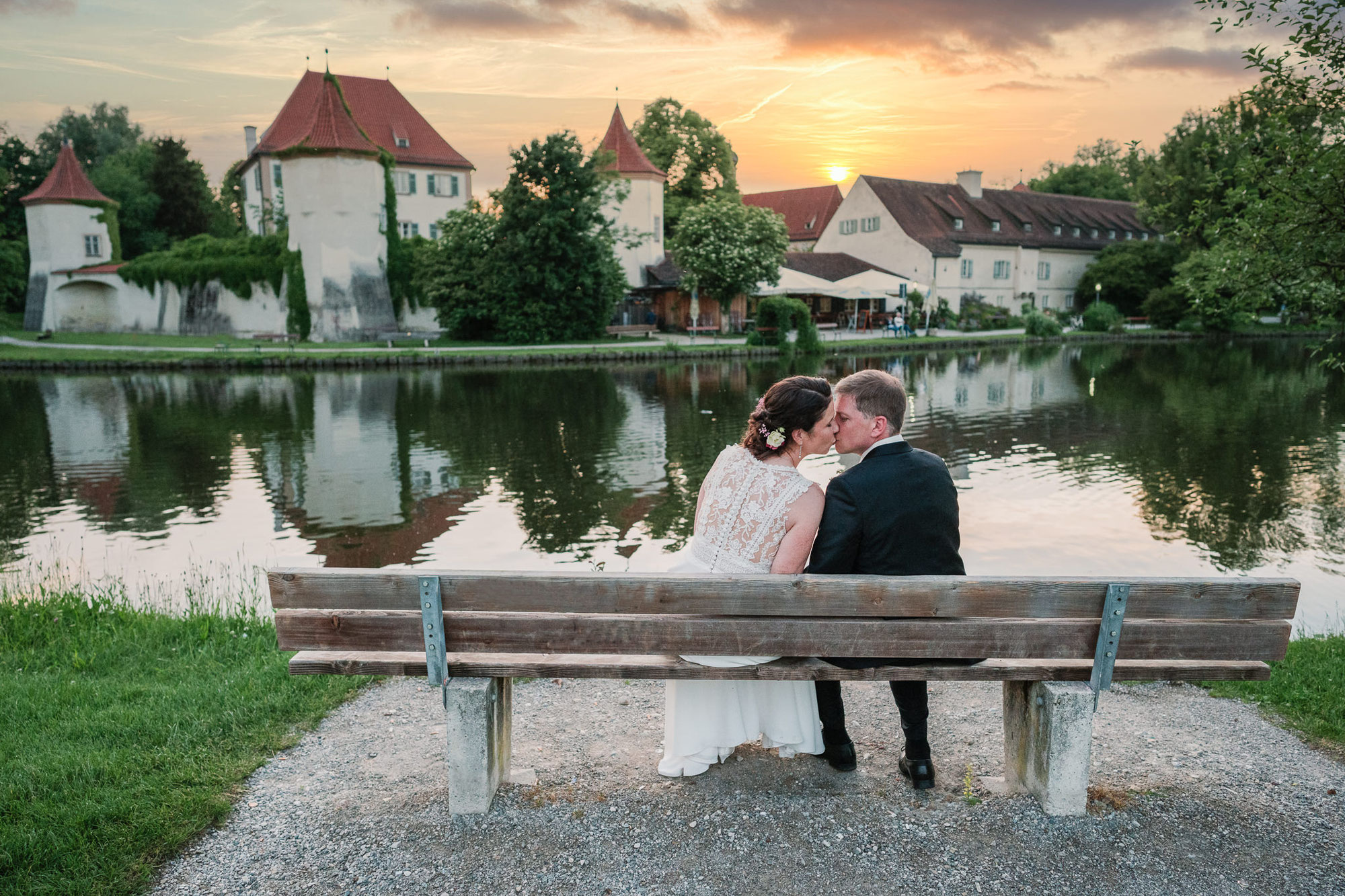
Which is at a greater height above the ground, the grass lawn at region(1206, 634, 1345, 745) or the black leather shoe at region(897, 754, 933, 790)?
the black leather shoe at region(897, 754, 933, 790)

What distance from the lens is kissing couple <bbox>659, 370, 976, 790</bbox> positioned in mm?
3699

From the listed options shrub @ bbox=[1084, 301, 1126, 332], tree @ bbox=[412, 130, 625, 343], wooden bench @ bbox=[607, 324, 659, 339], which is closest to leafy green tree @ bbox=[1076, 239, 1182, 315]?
shrub @ bbox=[1084, 301, 1126, 332]

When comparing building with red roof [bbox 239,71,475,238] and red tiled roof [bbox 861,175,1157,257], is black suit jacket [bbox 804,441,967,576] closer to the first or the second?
building with red roof [bbox 239,71,475,238]

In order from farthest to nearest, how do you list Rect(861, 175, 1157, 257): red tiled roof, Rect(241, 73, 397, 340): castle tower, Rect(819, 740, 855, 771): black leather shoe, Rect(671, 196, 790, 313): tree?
Rect(861, 175, 1157, 257): red tiled roof < Rect(671, 196, 790, 313): tree < Rect(241, 73, 397, 340): castle tower < Rect(819, 740, 855, 771): black leather shoe

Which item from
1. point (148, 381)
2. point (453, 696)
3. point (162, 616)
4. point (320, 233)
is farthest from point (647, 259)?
point (453, 696)

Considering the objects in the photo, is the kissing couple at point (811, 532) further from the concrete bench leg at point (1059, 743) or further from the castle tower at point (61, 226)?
the castle tower at point (61, 226)

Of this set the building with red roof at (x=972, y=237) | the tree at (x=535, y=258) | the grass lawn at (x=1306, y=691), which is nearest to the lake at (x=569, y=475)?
the grass lawn at (x=1306, y=691)

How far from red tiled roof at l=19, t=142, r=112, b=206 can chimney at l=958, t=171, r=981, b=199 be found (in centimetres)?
5728

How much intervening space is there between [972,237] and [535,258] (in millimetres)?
34049

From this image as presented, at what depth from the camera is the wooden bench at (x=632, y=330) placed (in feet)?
165

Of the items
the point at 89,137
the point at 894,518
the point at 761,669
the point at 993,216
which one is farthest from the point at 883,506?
the point at 89,137

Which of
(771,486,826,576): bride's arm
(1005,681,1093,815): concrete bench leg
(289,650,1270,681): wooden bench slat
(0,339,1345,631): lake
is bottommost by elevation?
(0,339,1345,631): lake

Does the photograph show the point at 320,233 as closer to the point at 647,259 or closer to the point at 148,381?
the point at 148,381

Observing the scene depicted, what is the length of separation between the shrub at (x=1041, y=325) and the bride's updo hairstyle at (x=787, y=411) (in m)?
54.5
